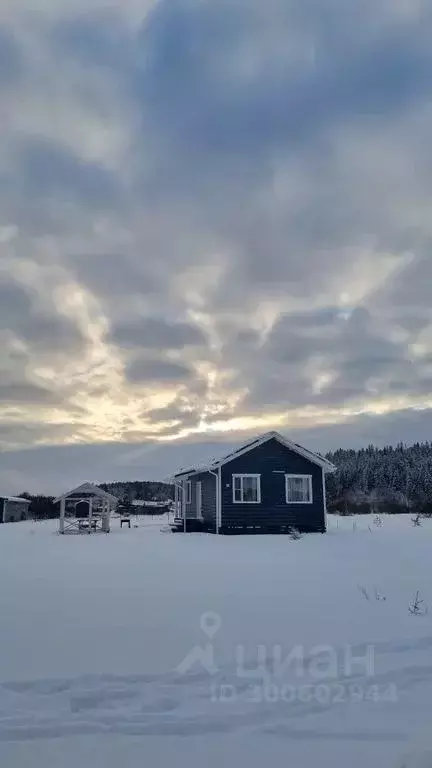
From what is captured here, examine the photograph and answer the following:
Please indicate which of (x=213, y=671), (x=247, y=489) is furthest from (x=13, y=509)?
(x=213, y=671)

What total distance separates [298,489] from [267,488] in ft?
5.08

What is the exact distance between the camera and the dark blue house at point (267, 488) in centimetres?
2697

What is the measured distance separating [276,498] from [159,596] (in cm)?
1776

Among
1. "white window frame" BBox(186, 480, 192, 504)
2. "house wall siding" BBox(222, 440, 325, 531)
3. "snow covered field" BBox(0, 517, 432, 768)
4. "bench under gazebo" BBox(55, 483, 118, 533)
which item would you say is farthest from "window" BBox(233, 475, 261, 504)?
"snow covered field" BBox(0, 517, 432, 768)

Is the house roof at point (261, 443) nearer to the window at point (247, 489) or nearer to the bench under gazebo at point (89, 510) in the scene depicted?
the window at point (247, 489)

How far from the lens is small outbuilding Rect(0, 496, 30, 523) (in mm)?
51062

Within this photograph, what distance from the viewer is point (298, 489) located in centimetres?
2795

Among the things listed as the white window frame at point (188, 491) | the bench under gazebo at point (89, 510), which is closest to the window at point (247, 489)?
the white window frame at point (188, 491)

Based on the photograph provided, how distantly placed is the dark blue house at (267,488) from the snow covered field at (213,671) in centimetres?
1487

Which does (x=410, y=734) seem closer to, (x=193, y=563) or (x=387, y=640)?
(x=387, y=640)

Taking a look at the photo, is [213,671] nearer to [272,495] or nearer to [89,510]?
[272,495]

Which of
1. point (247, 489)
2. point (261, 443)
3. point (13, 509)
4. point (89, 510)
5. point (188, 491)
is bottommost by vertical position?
point (89, 510)

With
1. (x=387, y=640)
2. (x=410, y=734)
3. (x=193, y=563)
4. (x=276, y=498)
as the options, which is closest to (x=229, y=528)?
(x=276, y=498)

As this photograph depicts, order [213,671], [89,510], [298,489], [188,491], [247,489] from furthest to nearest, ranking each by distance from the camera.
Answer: [188,491] → [89,510] → [298,489] → [247,489] → [213,671]
